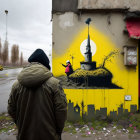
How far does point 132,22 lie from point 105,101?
2.68m

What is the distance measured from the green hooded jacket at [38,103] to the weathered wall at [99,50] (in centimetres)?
246

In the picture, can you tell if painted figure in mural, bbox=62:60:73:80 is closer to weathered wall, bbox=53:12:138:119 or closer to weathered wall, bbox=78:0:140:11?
weathered wall, bbox=53:12:138:119

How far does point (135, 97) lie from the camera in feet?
13.9

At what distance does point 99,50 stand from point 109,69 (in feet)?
2.34

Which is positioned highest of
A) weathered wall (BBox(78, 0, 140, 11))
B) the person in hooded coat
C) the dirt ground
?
weathered wall (BBox(78, 0, 140, 11))

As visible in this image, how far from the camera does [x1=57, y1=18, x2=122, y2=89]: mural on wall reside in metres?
4.26

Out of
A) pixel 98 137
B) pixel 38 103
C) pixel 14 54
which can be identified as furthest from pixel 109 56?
pixel 14 54

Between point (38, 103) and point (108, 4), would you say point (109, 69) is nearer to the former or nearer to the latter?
point (108, 4)

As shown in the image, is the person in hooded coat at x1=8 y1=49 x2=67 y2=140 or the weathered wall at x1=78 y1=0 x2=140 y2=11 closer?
the person in hooded coat at x1=8 y1=49 x2=67 y2=140

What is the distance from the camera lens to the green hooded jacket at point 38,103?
1.69 meters

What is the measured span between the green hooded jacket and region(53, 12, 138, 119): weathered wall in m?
2.46

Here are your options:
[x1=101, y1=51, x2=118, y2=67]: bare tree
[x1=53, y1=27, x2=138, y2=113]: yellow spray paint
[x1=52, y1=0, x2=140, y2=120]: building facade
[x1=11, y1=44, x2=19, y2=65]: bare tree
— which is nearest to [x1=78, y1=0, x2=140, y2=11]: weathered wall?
[x1=52, y1=0, x2=140, y2=120]: building facade

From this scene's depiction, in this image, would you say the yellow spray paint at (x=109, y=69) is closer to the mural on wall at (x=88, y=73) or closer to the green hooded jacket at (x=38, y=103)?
the mural on wall at (x=88, y=73)

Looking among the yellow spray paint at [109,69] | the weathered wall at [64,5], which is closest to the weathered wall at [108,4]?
the weathered wall at [64,5]
